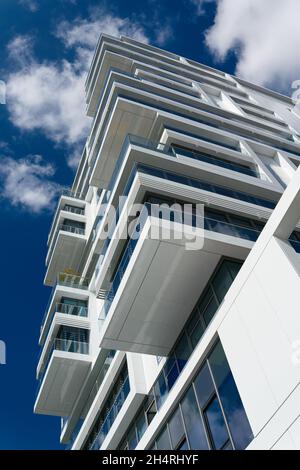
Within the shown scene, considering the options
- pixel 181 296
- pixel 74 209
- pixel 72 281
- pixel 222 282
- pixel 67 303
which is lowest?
pixel 222 282

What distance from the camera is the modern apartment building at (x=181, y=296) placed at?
9602mm

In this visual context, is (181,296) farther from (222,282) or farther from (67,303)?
(67,303)

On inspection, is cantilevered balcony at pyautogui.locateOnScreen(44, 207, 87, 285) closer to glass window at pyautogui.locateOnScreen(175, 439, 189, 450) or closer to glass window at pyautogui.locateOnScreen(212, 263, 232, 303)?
glass window at pyautogui.locateOnScreen(212, 263, 232, 303)

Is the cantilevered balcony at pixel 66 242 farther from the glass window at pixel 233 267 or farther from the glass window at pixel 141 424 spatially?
the glass window at pixel 233 267

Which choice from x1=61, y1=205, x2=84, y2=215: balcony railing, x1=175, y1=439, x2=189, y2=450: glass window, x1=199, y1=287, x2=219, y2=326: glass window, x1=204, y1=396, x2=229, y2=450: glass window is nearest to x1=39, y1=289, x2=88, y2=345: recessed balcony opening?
x1=61, y1=205, x2=84, y2=215: balcony railing

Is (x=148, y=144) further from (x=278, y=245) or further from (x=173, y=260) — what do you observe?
(x=278, y=245)

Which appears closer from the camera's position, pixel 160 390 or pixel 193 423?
pixel 193 423

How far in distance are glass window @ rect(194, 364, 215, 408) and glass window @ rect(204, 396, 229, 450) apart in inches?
7.3

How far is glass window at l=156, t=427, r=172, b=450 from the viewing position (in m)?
13.3

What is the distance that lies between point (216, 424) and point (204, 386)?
Result: 1.00 m

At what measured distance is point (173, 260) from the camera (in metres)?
12.8

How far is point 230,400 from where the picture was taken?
1050 cm

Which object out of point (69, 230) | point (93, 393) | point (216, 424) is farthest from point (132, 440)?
point (69, 230)

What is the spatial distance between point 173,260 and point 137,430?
800 centimetres
